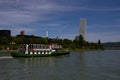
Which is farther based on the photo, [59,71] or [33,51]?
[33,51]

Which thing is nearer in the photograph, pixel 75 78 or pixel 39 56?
pixel 75 78

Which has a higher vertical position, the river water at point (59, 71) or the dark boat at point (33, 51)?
the dark boat at point (33, 51)

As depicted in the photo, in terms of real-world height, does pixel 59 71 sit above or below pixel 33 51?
below

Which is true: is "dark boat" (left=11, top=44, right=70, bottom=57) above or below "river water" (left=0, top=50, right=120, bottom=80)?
above

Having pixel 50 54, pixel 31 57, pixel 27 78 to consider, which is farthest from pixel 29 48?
pixel 27 78

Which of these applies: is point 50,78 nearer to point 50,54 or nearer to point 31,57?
point 31,57

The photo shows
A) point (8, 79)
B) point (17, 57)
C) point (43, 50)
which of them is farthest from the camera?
point (43, 50)

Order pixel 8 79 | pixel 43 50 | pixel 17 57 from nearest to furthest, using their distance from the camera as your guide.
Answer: pixel 8 79 → pixel 17 57 → pixel 43 50

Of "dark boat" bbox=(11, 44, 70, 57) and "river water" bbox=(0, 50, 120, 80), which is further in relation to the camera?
"dark boat" bbox=(11, 44, 70, 57)

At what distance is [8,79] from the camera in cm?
4709

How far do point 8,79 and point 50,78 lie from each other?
→ 7.65 m

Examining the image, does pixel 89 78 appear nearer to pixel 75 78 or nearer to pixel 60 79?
pixel 75 78

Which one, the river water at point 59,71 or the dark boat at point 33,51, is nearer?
the river water at point 59,71

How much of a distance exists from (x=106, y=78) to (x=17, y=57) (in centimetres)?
5724
